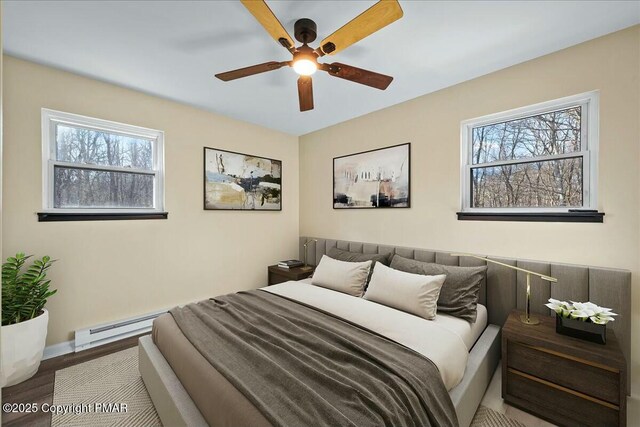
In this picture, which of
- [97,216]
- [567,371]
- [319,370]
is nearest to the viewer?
[319,370]

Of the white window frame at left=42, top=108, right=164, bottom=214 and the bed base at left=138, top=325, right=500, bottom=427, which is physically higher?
the white window frame at left=42, top=108, right=164, bottom=214

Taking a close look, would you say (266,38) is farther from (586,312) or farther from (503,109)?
(586,312)

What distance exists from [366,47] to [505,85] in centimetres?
131

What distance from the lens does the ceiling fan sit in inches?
64.8

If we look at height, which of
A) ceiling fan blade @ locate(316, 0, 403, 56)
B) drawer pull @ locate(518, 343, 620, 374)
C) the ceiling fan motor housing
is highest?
the ceiling fan motor housing

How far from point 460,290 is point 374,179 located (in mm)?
1618

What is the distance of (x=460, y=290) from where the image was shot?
2.49m

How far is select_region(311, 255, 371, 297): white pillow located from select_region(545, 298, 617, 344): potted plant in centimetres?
148

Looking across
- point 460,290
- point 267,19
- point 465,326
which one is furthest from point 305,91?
point 465,326

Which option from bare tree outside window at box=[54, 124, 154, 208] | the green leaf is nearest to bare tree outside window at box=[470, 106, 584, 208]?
bare tree outside window at box=[54, 124, 154, 208]

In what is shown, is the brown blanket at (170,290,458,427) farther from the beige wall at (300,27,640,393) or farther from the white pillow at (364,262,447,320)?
the beige wall at (300,27,640,393)

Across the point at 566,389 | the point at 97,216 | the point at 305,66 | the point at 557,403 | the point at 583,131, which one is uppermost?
the point at 305,66

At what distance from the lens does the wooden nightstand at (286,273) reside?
3779 millimetres

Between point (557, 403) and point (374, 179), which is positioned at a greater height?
point (374, 179)
